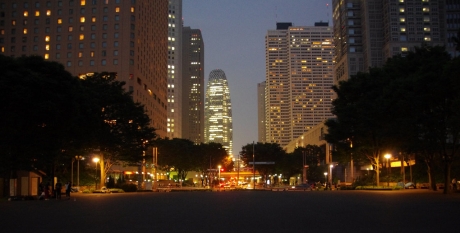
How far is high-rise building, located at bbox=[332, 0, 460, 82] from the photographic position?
5413 inches

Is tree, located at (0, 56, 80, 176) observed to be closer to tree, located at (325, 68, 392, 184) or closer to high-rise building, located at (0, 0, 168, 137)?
tree, located at (325, 68, 392, 184)

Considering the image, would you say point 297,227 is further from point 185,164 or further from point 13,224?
point 185,164

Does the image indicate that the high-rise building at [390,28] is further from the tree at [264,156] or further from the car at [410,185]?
the car at [410,185]

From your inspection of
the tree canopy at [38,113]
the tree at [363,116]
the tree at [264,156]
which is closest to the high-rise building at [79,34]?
the tree at [264,156]

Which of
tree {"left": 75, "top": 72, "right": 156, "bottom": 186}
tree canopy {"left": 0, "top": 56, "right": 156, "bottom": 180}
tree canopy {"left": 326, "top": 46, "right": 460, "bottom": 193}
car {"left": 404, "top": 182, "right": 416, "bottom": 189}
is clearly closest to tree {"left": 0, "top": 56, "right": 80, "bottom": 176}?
tree canopy {"left": 0, "top": 56, "right": 156, "bottom": 180}

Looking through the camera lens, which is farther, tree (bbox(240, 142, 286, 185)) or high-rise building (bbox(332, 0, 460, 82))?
high-rise building (bbox(332, 0, 460, 82))

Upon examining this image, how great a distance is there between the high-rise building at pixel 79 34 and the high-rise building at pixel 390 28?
2423 inches

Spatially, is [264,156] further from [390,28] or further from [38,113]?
[38,113]

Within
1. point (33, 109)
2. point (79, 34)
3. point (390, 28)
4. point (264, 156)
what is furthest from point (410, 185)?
point (79, 34)

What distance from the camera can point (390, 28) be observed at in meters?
137

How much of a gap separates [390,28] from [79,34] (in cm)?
8018

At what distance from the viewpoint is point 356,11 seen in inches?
5851

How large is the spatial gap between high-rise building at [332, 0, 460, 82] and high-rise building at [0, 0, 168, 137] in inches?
2423

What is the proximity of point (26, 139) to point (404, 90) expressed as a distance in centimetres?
2985
